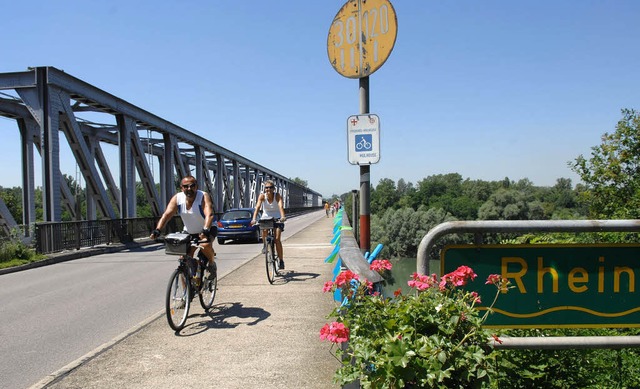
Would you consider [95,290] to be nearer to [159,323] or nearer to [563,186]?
[159,323]

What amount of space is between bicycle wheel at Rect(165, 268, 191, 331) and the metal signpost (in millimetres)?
2082

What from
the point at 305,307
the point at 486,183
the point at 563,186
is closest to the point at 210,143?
the point at 305,307

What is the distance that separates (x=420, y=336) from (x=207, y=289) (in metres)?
4.32

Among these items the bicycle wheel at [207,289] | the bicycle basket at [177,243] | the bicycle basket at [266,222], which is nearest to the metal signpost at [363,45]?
the bicycle basket at [177,243]

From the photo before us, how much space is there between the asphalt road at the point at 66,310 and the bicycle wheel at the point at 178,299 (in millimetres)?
579

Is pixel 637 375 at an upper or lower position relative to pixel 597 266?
lower

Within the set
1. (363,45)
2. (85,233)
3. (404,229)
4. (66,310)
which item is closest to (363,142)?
(363,45)

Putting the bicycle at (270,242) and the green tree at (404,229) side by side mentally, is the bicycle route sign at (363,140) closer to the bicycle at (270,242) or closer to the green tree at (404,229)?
the bicycle at (270,242)

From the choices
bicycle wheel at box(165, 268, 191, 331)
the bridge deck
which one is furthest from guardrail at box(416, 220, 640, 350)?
bicycle wheel at box(165, 268, 191, 331)

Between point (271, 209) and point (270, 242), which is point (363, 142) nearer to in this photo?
point (270, 242)

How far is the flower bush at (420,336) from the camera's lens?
1.95 meters

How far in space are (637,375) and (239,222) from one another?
1647 centimetres

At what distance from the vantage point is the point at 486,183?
12162cm

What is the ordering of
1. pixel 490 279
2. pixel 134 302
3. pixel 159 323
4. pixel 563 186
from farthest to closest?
pixel 563 186 → pixel 134 302 → pixel 159 323 → pixel 490 279
